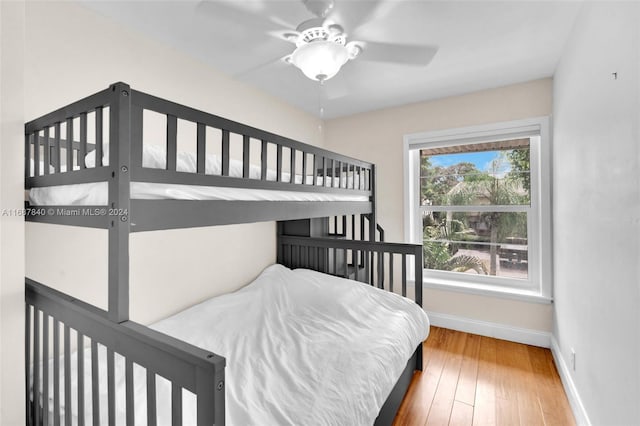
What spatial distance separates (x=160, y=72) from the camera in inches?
79.4

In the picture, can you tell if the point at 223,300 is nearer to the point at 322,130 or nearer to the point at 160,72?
the point at 160,72

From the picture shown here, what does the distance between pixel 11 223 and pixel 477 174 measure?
3.29 meters

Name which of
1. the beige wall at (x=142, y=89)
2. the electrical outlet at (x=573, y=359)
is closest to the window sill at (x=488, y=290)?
the electrical outlet at (x=573, y=359)

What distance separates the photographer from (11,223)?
3.65 feet

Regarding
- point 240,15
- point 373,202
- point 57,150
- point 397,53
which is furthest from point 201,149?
point 373,202

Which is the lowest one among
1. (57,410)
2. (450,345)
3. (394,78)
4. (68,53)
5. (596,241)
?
(450,345)

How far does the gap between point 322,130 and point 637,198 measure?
119 inches

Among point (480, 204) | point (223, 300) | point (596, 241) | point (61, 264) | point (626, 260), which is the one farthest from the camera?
point (480, 204)

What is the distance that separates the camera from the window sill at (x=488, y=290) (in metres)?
2.59

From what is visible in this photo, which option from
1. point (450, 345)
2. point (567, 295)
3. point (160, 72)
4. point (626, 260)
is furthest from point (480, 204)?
point (160, 72)

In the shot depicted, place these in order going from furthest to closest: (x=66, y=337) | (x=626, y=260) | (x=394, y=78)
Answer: (x=394, y=78)
(x=626, y=260)
(x=66, y=337)

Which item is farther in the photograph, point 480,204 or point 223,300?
point 480,204

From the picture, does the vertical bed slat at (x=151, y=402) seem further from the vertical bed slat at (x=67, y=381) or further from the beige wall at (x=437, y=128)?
the beige wall at (x=437, y=128)

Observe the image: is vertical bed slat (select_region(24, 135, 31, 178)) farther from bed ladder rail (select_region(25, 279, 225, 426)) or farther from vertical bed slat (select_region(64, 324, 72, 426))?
vertical bed slat (select_region(64, 324, 72, 426))
